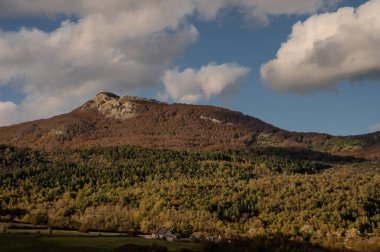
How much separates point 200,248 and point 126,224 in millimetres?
93627

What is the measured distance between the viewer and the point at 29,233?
118 m

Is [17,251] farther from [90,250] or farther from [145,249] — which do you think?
[145,249]

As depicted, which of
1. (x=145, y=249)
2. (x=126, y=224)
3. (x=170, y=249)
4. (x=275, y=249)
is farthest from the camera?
(x=126, y=224)

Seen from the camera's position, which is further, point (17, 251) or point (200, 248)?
point (200, 248)

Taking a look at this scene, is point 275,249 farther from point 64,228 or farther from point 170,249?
point 64,228

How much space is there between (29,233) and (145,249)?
114 ft

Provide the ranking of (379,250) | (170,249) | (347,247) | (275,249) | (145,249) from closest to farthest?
(145,249), (170,249), (275,249), (379,250), (347,247)

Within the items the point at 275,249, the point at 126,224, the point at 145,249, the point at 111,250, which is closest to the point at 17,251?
the point at 111,250

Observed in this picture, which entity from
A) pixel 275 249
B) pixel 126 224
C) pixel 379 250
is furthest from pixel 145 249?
pixel 126 224

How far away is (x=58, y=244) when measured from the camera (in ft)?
342

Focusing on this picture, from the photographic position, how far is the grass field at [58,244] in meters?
98.9

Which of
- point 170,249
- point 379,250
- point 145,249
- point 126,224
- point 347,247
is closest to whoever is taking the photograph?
point 145,249

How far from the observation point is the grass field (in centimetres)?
9888

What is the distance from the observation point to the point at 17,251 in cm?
9569
